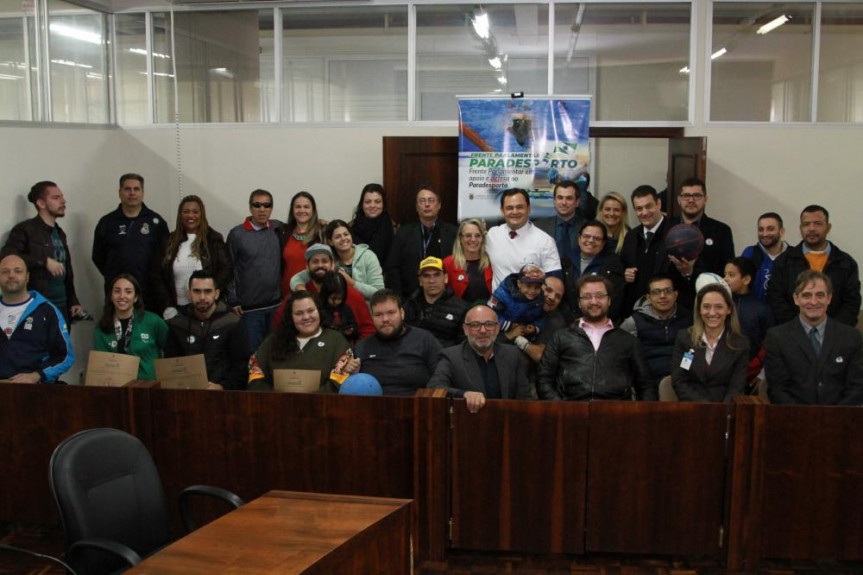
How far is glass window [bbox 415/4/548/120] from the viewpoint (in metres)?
7.70

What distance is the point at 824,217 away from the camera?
19.1ft

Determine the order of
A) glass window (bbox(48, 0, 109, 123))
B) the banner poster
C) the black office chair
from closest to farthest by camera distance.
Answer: the black office chair, the banner poster, glass window (bbox(48, 0, 109, 123))

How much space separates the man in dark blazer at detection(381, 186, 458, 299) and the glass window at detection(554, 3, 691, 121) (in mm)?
2113

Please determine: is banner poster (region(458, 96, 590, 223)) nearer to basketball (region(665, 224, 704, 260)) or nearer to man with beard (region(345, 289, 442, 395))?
basketball (region(665, 224, 704, 260))

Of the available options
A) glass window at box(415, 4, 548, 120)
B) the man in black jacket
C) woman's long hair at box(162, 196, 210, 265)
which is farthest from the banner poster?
woman's long hair at box(162, 196, 210, 265)

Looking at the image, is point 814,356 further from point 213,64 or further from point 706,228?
point 213,64

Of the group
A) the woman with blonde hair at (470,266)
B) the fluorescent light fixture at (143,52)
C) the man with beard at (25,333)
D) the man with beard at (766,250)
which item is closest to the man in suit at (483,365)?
the woman with blonde hair at (470,266)

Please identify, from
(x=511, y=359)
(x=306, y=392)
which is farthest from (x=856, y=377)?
(x=306, y=392)

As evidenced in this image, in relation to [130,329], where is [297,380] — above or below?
below

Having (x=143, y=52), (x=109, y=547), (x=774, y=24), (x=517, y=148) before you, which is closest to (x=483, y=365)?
(x=109, y=547)

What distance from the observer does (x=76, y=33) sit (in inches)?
296

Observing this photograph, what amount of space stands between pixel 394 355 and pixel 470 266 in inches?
46.0

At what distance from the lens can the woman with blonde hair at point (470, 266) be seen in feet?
18.8

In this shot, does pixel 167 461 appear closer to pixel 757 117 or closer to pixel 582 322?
pixel 582 322
